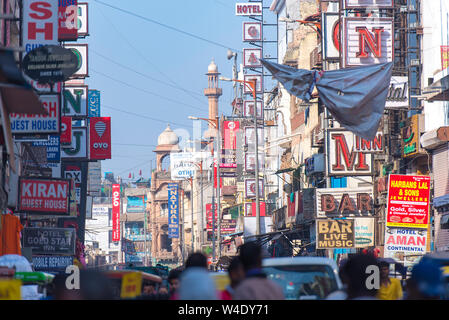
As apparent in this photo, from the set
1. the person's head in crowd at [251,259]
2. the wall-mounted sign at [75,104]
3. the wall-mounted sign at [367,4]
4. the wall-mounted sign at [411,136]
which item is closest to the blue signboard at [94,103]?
the wall-mounted sign at [75,104]

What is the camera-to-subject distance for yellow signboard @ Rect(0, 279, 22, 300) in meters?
7.98

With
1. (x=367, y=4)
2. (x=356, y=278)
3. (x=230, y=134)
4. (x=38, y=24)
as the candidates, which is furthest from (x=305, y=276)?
(x=230, y=134)

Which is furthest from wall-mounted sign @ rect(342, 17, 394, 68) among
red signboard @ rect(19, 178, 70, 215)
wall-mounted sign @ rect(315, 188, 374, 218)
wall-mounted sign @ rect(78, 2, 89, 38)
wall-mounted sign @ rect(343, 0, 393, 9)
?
wall-mounted sign @ rect(78, 2, 89, 38)

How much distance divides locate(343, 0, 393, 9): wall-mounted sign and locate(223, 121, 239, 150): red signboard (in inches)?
1915

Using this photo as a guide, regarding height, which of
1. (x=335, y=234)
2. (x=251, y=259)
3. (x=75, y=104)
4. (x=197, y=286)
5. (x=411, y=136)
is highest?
(x=75, y=104)

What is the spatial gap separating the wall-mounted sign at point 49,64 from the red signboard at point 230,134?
60220mm

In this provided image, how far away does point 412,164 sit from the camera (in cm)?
3244

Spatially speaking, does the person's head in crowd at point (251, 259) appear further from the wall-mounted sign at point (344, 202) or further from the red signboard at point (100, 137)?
the red signboard at point (100, 137)

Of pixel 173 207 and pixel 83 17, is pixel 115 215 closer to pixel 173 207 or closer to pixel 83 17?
pixel 173 207

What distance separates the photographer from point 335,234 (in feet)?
108

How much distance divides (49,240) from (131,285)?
73.2 ft

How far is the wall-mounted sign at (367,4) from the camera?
3091 cm
